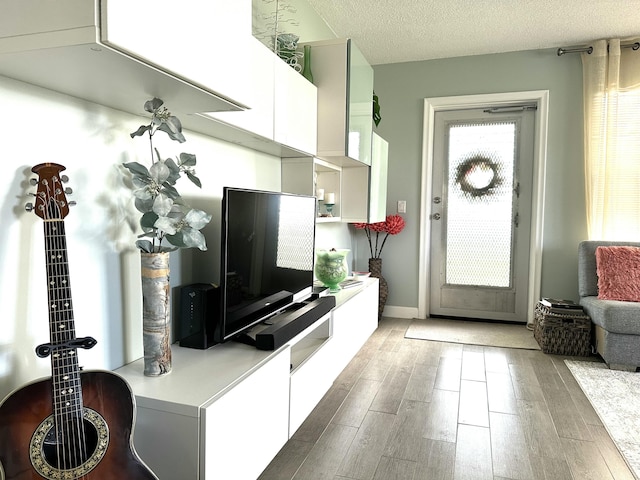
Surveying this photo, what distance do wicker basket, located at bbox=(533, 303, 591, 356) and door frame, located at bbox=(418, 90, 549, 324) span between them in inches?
29.5

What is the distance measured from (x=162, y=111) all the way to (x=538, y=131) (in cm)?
375

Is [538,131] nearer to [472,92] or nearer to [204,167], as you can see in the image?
[472,92]

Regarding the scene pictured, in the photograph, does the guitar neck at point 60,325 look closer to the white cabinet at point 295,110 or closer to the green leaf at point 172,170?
the green leaf at point 172,170

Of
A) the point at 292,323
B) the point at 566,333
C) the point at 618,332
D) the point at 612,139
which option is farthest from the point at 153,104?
the point at 612,139

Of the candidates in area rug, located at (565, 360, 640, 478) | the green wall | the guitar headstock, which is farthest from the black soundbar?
the green wall

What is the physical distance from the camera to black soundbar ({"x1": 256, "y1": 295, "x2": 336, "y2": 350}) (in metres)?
1.66

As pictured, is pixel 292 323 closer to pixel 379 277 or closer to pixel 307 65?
pixel 307 65

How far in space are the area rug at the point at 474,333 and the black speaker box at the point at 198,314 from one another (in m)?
2.56

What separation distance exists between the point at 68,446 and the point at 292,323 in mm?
927

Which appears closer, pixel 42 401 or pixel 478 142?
pixel 42 401

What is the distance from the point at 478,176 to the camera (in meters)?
4.35

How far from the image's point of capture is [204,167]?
1.89 m

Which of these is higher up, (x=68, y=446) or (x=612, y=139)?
(x=612, y=139)

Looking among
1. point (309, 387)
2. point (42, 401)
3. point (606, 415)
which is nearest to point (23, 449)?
point (42, 401)
